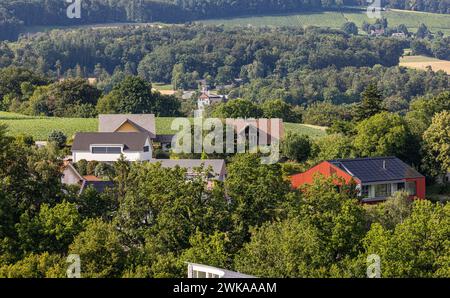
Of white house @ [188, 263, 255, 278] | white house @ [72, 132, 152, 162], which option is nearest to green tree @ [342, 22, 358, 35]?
white house @ [72, 132, 152, 162]

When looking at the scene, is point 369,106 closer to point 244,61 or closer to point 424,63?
point 244,61

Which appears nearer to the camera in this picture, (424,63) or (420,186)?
(420,186)

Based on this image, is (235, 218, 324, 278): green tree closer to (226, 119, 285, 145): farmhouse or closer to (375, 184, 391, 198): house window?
(375, 184, 391, 198): house window

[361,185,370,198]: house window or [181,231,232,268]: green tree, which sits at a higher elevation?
[181,231,232,268]: green tree

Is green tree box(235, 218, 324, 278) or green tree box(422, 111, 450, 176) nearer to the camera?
green tree box(235, 218, 324, 278)

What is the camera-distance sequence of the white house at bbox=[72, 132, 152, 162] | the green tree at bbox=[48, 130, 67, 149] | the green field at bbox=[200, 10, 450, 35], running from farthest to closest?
the green field at bbox=[200, 10, 450, 35]
the green tree at bbox=[48, 130, 67, 149]
the white house at bbox=[72, 132, 152, 162]

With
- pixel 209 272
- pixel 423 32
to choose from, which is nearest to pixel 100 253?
pixel 209 272

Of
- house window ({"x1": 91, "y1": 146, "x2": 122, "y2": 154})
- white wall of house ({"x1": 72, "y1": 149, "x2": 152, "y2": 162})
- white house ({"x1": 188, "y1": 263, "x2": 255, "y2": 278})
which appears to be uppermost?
white house ({"x1": 188, "y1": 263, "x2": 255, "y2": 278})
